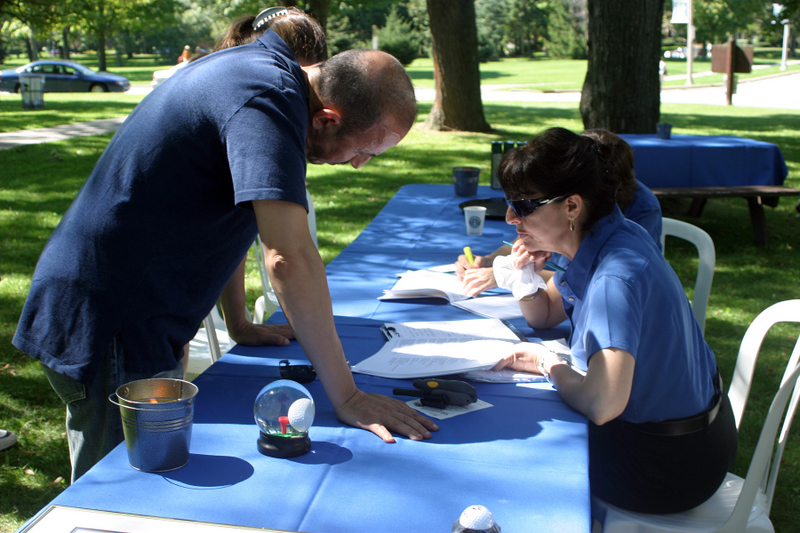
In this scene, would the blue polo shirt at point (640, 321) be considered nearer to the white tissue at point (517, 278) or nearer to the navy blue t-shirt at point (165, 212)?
the white tissue at point (517, 278)

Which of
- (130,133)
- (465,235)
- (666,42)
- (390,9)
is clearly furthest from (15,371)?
(666,42)

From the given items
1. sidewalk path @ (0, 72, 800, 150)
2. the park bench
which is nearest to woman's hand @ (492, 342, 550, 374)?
the park bench

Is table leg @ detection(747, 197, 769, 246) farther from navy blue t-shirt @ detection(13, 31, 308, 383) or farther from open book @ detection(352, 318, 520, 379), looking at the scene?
navy blue t-shirt @ detection(13, 31, 308, 383)

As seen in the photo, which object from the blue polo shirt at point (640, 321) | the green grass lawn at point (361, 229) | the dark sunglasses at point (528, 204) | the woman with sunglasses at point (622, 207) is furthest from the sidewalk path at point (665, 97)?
the blue polo shirt at point (640, 321)

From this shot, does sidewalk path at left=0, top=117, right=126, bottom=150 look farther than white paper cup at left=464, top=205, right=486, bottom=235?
Yes

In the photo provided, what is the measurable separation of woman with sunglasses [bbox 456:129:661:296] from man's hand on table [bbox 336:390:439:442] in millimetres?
1119

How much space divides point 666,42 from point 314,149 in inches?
2076

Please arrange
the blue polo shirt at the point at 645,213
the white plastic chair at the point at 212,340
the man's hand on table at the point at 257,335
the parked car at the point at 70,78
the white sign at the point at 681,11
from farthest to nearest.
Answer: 1. the white sign at the point at 681,11
2. the parked car at the point at 70,78
3. the white plastic chair at the point at 212,340
4. the blue polo shirt at the point at 645,213
5. the man's hand on table at the point at 257,335

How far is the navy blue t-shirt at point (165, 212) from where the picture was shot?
146cm

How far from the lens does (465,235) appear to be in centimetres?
366

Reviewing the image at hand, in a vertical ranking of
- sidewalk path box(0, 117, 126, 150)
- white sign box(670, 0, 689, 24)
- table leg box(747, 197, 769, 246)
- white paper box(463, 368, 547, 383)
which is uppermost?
white sign box(670, 0, 689, 24)

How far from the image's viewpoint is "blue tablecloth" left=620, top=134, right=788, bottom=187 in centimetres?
646

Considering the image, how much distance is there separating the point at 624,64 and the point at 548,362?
6.30m

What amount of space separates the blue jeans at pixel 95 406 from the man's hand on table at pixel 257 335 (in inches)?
11.4
